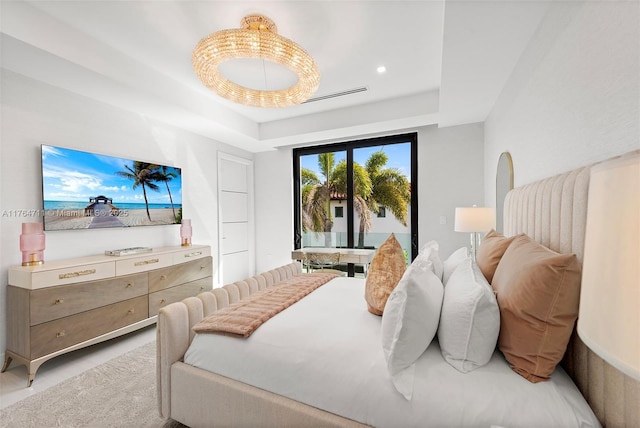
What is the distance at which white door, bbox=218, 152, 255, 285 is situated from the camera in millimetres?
4535

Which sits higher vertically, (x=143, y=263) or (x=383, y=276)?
(x=383, y=276)

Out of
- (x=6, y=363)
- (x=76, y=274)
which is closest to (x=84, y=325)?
(x=76, y=274)

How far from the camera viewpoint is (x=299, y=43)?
2455mm

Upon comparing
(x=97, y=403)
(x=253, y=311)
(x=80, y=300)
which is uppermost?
(x=253, y=311)

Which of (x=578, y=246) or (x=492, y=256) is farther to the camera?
(x=492, y=256)

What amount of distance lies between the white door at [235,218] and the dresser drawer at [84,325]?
1672 mm

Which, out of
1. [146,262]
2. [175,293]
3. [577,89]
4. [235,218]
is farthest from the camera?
[235,218]

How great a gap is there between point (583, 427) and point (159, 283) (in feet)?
10.7

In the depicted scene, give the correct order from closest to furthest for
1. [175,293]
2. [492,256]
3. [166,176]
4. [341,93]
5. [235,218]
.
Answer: [492,256] → [175,293] → [341,93] → [166,176] → [235,218]

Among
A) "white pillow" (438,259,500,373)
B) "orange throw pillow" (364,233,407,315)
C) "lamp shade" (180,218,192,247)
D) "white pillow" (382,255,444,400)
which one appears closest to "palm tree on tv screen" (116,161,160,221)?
"lamp shade" (180,218,192,247)

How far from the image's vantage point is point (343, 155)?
186 inches

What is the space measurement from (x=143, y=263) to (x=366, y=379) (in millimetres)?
2587

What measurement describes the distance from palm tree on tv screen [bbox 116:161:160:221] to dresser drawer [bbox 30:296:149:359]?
1.08 m

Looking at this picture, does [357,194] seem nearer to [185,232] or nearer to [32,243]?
[185,232]
